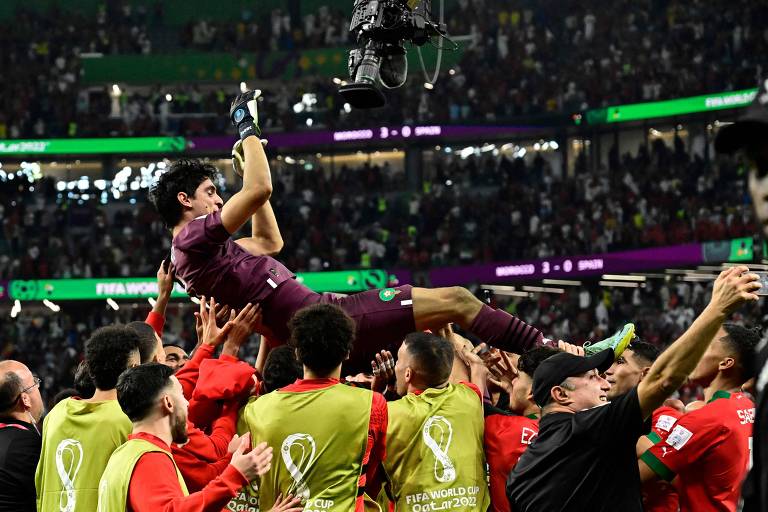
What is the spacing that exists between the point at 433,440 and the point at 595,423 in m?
1.30

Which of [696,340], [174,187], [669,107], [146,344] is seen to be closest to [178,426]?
[146,344]

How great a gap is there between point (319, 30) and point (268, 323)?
104ft

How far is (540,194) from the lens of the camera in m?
29.5

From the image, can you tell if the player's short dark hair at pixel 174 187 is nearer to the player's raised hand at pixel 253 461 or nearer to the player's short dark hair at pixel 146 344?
the player's short dark hair at pixel 146 344

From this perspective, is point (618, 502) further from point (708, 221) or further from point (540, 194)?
point (540, 194)

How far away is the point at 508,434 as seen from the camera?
Result: 18.1 ft

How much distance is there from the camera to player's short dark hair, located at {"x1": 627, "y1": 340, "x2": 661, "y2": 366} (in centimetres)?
583

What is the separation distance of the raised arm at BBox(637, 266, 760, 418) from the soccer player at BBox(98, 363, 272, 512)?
1.59 metres

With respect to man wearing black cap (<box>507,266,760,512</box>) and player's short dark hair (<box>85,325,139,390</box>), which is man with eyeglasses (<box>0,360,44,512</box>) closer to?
player's short dark hair (<box>85,325,139,390</box>)

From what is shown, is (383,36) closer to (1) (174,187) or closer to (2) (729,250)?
(1) (174,187)

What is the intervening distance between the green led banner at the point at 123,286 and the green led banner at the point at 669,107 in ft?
26.8

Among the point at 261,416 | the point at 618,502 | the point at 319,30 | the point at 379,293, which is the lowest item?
the point at 618,502

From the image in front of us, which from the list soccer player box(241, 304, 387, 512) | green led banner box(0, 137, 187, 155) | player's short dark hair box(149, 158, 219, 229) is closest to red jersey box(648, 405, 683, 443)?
soccer player box(241, 304, 387, 512)

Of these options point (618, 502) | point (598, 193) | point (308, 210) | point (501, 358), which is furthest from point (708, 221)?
point (618, 502)
